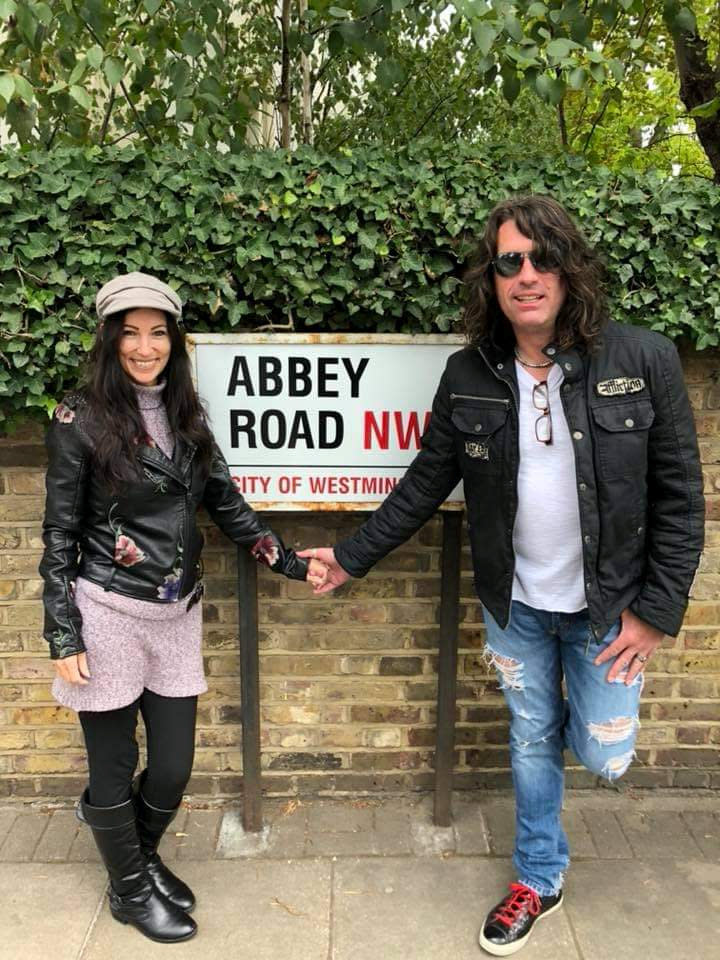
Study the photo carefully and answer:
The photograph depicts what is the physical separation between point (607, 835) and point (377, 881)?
0.86m

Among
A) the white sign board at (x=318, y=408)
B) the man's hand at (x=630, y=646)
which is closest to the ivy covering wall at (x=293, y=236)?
the white sign board at (x=318, y=408)

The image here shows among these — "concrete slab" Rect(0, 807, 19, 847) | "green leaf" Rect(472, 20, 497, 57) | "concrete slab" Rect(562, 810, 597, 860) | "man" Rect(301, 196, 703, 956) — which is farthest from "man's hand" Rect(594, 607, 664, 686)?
"concrete slab" Rect(0, 807, 19, 847)

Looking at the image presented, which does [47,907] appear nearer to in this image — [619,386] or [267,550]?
[267,550]

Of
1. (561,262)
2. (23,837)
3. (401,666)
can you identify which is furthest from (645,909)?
(23,837)

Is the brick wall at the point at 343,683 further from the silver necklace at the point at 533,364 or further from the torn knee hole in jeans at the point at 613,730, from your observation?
the silver necklace at the point at 533,364

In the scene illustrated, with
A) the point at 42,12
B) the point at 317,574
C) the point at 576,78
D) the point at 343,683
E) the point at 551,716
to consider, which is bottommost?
the point at 343,683

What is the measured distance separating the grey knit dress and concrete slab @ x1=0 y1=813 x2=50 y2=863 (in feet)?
3.03

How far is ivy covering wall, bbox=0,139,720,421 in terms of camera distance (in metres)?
2.46

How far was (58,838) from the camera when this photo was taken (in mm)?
2855

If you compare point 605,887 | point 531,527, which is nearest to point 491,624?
point 531,527

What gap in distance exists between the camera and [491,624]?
2367 mm

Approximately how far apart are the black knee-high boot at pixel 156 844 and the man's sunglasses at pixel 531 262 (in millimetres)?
1823

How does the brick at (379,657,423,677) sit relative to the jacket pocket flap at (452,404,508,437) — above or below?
below

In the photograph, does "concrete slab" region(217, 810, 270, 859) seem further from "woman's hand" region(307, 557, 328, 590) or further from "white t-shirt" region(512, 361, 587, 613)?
"white t-shirt" region(512, 361, 587, 613)
